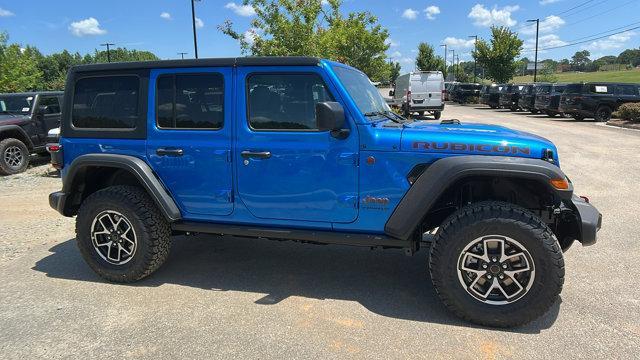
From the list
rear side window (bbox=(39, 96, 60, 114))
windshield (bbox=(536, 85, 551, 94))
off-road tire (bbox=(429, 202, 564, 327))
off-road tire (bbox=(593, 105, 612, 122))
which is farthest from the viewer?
windshield (bbox=(536, 85, 551, 94))

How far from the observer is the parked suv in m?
10.5

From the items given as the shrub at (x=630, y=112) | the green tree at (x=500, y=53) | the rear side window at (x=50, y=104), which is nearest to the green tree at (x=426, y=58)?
the green tree at (x=500, y=53)

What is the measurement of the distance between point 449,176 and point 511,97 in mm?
29294

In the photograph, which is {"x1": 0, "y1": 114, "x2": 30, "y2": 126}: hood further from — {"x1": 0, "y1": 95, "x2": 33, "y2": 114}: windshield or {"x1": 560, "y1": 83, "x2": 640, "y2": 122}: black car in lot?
{"x1": 560, "y1": 83, "x2": 640, "y2": 122}: black car in lot

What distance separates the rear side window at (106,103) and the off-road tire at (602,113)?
2124 centimetres

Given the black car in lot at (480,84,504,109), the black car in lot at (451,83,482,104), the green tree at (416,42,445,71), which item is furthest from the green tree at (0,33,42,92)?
the green tree at (416,42,445,71)

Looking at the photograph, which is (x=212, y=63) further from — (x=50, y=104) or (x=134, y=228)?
(x=50, y=104)

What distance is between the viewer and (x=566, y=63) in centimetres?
13850

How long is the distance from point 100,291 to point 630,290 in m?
4.44

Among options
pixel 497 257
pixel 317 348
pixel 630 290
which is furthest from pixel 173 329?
pixel 630 290

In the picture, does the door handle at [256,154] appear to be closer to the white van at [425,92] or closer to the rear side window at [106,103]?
the rear side window at [106,103]

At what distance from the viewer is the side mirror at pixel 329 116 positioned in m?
3.44

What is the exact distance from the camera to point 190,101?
4137 mm

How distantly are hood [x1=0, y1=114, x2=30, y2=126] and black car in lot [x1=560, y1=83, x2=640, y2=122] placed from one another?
67.1 ft
